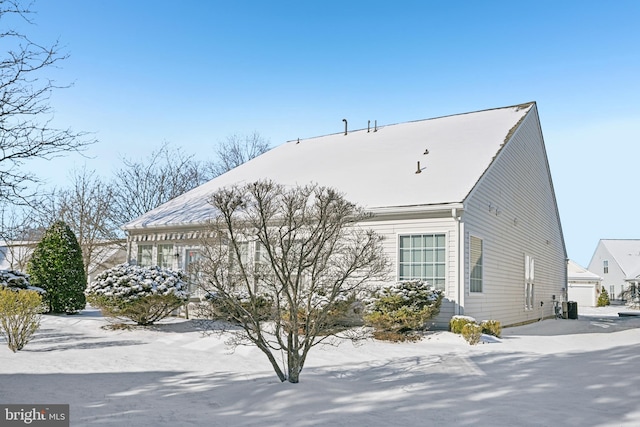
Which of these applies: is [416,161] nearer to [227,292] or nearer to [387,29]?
[387,29]

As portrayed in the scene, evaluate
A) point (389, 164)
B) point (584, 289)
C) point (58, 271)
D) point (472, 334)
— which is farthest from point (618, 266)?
point (58, 271)

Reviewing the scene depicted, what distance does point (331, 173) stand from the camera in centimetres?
1709

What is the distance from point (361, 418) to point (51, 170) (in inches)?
348

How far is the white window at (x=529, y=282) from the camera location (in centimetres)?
1789

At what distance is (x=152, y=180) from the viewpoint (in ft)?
114

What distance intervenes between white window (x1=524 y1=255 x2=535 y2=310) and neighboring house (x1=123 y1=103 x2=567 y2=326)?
0.07m

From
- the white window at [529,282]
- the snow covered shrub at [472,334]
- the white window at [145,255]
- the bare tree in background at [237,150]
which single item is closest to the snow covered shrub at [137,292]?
the white window at [145,255]

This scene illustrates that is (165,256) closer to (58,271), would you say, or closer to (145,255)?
(145,255)

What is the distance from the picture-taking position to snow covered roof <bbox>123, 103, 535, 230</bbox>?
14125 millimetres

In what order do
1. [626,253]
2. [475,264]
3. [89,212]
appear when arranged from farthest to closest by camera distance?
1. [626,253]
2. [89,212]
3. [475,264]

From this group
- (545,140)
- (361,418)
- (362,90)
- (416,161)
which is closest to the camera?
(361,418)

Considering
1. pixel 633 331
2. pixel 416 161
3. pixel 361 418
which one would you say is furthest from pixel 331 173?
pixel 361 418

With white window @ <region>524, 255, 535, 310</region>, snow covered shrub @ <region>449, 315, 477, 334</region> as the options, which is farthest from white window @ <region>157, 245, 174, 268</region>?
white window @ <region>524, 255, 535, 310</region>

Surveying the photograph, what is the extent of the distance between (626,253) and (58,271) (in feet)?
156
